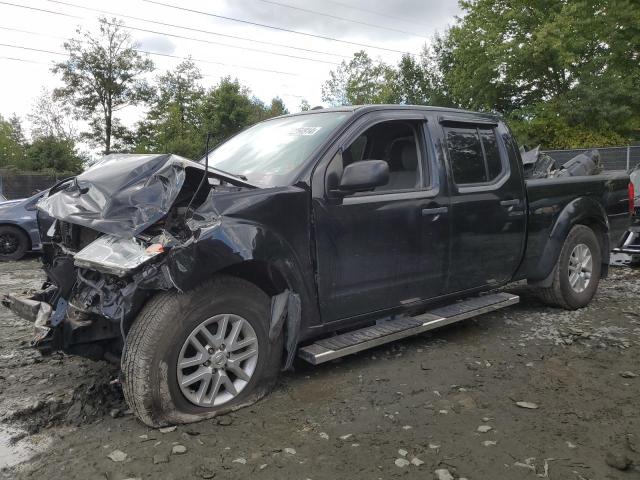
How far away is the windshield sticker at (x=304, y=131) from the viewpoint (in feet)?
12.2

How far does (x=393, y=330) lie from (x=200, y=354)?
1423 millimetres

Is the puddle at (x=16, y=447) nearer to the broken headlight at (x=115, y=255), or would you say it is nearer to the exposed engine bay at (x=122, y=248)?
the exposed engine bay at (x=122, y=248)

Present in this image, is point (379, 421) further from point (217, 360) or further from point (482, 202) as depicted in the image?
point (482, 202)

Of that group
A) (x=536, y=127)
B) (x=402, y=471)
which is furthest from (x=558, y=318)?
(x=536, y=127)

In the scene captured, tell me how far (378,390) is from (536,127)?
85.4 ft

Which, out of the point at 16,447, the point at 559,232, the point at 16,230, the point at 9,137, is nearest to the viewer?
the point at 16,447

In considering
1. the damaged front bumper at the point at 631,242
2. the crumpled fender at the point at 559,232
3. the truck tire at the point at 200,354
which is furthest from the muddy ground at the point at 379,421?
the damaged front bumper at the point at 631,242

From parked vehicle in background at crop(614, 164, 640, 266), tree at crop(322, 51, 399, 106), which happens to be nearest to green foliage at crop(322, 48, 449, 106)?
tree at crop(322, 51, 399, 106)

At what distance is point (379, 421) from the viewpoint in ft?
9.93

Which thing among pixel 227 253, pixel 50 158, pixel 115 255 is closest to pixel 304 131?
pixel 227 253

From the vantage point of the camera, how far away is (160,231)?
2941 millimetres

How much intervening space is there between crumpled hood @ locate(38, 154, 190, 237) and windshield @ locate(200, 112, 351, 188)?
1.98 ft

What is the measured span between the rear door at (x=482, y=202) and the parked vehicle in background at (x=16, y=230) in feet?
27.8

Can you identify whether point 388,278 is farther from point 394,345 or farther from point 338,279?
point 394,345
